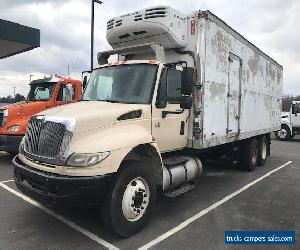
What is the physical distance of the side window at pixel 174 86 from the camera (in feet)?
20.7

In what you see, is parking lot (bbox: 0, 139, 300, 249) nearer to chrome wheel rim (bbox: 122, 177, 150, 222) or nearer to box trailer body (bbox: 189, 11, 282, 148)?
chrome wheel rim (bbox: 122, 177, 150, 222)

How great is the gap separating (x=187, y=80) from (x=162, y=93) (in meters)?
0.58

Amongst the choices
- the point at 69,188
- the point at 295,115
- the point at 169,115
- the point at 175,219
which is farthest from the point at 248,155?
the point at 295,115

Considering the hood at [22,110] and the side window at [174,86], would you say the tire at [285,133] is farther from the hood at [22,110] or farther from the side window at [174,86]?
the side window at [174,86]

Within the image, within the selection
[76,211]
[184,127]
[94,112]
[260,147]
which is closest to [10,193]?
[76,211]

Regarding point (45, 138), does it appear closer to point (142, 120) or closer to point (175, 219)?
point (142, 120)

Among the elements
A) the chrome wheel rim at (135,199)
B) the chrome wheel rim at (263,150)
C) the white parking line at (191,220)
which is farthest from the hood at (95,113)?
the chrome wheel rim at (263,150)

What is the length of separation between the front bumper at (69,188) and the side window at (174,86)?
2151 mm

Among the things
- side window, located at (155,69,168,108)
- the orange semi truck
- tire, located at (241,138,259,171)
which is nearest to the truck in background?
tire, located at (241,138,259,171)

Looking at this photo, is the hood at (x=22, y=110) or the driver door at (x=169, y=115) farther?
the hood at (x=22, y=110)

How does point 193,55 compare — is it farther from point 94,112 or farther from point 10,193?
point 10,193

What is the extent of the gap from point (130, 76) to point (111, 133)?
1431 mm

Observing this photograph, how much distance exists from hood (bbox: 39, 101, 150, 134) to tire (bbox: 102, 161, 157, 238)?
2.38 ft

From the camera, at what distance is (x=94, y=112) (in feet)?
17.4
